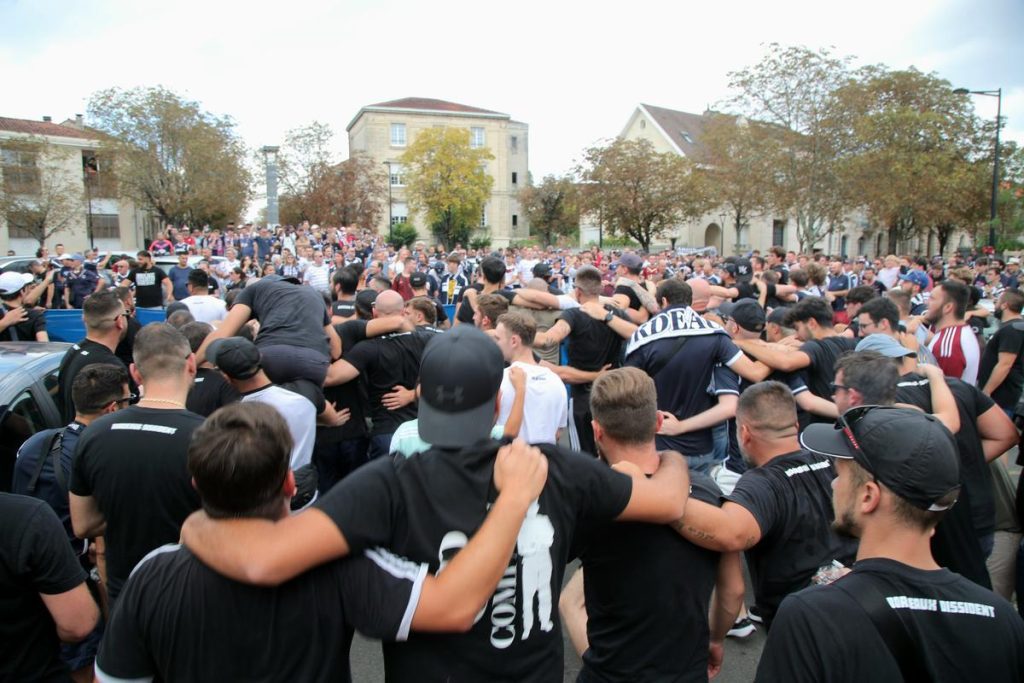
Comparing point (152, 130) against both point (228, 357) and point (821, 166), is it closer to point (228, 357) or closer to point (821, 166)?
point (821, 166)

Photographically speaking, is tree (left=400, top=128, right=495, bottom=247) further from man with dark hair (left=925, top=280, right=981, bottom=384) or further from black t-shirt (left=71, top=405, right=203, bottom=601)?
black t-shirt (left=71, top=405, right=203, bottom=601)

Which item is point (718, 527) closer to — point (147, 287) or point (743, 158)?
point (147, 287)

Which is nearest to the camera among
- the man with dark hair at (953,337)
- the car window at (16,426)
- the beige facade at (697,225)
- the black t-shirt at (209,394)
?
the car window at (16,426)

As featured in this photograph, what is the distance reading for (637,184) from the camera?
151 ft

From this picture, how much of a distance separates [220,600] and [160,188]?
4472 cm

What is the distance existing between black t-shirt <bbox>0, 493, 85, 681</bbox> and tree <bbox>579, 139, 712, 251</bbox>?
151ft

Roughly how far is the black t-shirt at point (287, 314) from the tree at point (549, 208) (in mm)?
53019

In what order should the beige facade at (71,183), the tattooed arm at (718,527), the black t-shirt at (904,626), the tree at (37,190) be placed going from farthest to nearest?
the beige facade at (71,183) → the tree at (37,190) → the tattooed arm at (718,527) → the black t-shirt at (904,626)

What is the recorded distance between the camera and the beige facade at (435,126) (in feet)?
218

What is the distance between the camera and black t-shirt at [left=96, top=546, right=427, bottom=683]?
5.33 ft

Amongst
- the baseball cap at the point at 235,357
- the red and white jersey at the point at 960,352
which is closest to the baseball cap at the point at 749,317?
the red and white jersey at the point at 960,352

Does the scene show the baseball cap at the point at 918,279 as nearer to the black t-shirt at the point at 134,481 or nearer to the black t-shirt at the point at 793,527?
the black t-shirt at the point at 793,527

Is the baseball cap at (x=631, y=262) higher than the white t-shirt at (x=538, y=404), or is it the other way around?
the baseball cap at (x=631, y=262)

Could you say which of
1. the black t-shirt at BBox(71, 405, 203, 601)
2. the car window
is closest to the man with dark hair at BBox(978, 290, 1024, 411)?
the black t-shirt at BBox(71, 405, 203, 601)
